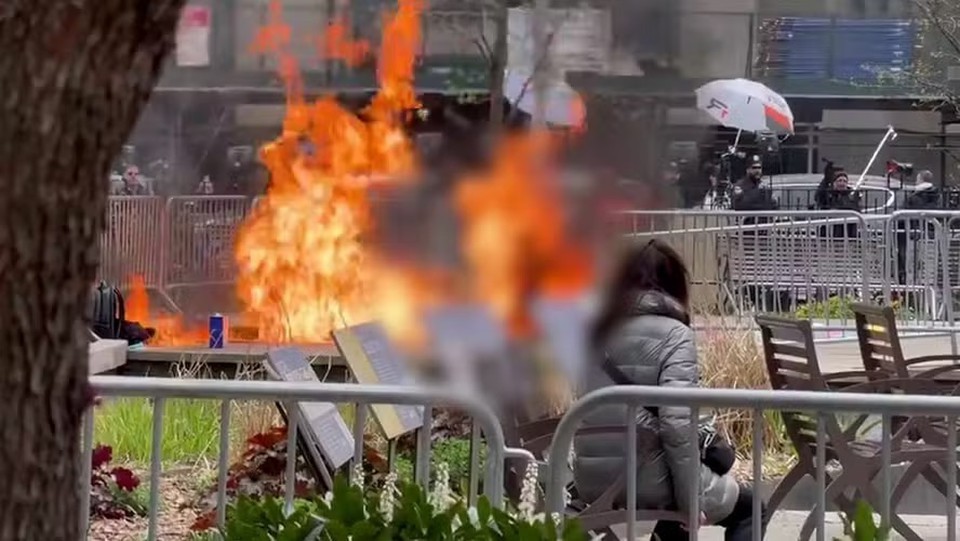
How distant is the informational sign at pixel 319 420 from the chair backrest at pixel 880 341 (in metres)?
2.15

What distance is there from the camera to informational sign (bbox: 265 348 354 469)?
14.8 feet

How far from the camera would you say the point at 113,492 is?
520 cm

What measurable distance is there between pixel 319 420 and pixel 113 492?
0.98 m

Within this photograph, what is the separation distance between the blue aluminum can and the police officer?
5773 millimetres

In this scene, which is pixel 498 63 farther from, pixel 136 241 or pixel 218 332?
pixel 136 241

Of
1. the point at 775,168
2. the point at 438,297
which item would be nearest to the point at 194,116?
the point at 438,297

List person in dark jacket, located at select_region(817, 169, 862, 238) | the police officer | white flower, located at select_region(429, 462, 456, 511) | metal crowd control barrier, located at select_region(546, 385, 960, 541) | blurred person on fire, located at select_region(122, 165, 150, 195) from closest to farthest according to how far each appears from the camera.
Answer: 1. white flower, located at select_region(429, 462, 456, 511)
2. metal crowd control barrier, located at select_region(546, 385, 960, 541)
3. blurred person on fire, located at select_region(122, 165, 150, 195)
4. the police officer
5. person in dark jacket, located at select_region(817, 169, 862, 238)

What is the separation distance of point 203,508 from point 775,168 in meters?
10.7

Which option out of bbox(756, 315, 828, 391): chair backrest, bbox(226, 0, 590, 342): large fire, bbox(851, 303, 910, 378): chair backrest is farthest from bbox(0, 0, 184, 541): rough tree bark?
bbox(851, 303, 910, 378): chair backrest

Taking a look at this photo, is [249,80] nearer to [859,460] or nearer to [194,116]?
[194,116]

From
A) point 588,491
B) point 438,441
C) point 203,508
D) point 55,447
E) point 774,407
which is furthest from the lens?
point 438,441

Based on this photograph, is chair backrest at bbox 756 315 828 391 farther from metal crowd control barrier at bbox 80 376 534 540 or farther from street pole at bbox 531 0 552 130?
street pole at bbox 531 0 552 130

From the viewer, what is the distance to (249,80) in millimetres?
8969

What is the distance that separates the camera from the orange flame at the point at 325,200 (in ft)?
28.5
